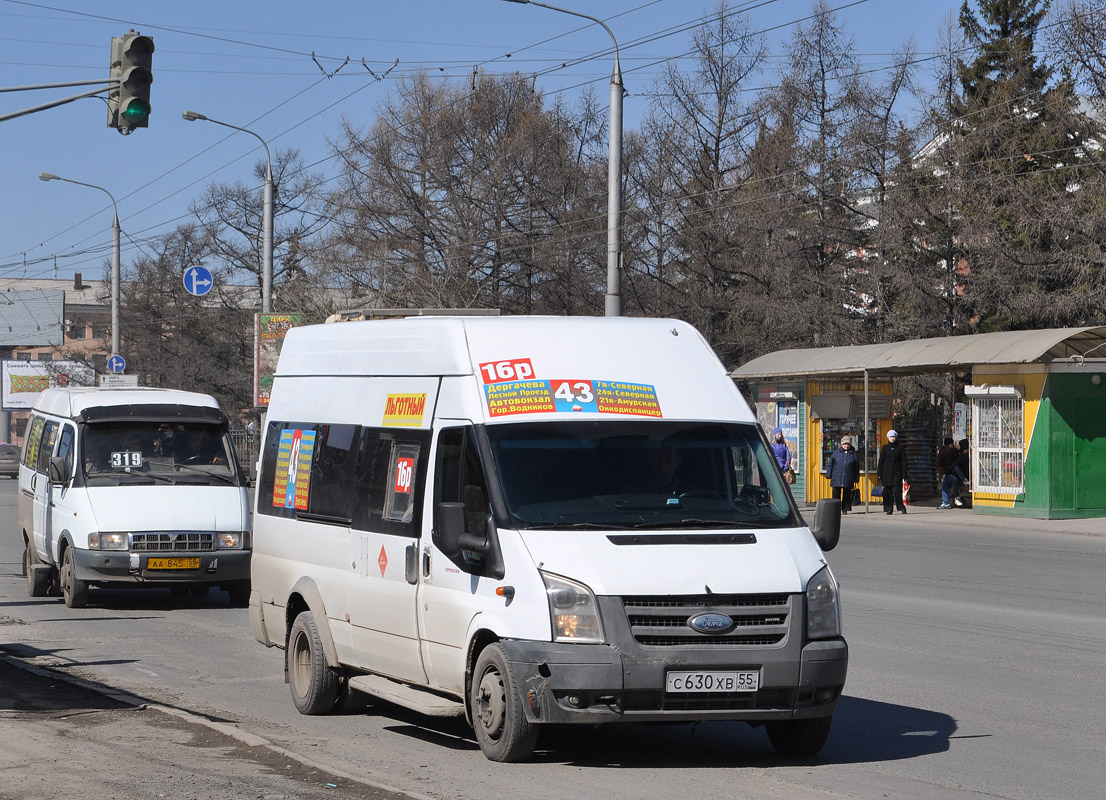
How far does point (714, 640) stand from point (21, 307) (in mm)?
110732

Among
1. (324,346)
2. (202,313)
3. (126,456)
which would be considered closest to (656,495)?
(324,346)

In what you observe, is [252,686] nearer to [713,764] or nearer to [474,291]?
[713,764]

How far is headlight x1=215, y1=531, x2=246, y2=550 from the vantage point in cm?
1543

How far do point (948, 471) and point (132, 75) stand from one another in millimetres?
23030

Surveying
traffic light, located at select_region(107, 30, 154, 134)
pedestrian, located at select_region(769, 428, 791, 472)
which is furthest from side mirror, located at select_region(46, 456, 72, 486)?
pedestrian, located at select_region(769, 428, 791, 472)

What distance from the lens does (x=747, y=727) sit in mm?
8875

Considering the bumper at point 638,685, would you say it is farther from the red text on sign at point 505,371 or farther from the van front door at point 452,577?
the red text on sign at point 505,371

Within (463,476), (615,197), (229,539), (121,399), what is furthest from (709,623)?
(615,197)

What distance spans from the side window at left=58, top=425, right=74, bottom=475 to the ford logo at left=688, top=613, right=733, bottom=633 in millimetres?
10570

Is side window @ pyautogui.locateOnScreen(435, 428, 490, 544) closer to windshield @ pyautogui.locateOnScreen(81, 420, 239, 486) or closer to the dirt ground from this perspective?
the dirt ground

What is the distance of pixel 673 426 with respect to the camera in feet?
26.6

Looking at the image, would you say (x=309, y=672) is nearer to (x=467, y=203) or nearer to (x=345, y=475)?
(x=345, y=475)

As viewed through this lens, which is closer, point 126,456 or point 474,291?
point 126,456

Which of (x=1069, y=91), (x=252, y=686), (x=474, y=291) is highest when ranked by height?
(x=1069, y=91)
